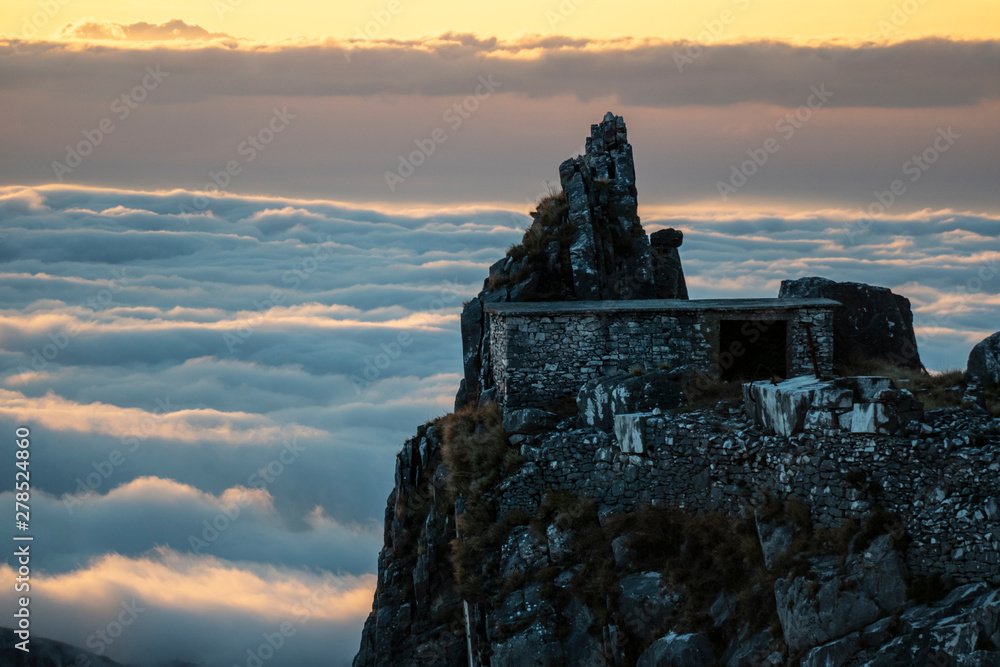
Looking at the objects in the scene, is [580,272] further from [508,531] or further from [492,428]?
[508,531]

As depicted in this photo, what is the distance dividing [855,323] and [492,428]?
13260 mm

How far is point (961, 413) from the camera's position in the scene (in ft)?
60.7

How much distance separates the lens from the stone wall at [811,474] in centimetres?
1725

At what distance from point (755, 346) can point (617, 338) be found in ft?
16.8

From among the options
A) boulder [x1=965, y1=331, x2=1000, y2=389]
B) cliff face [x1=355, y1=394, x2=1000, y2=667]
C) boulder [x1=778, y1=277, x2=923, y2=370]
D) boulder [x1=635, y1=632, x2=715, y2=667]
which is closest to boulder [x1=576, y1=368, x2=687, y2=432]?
cliff face [x1=355, y1=394, x2=1000, y2=667]

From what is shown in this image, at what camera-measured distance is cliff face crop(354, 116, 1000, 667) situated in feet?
57.0

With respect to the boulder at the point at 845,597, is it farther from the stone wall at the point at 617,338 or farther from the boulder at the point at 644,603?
the stone wall at the point at 617,338

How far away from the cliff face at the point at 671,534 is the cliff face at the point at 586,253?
13 cm

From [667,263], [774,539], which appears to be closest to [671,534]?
[774,539]

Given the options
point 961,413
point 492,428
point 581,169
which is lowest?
point 961,413

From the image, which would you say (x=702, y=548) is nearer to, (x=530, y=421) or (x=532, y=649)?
(x=532, y=649)

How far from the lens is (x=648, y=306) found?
94.2ft

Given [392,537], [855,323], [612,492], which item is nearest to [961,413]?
[612,492]

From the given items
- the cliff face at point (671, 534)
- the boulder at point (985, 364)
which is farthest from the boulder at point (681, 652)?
the boulder at point (985, 364)
